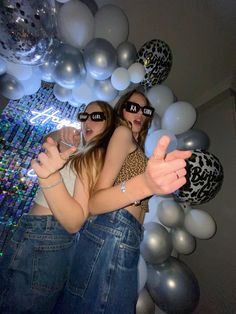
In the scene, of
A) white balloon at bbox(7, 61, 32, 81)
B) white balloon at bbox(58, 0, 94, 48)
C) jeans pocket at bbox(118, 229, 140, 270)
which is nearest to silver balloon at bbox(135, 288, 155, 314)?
jeans pocket at bbox(118, 229, 140, 270)

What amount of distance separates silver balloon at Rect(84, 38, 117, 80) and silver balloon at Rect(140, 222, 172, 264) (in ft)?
5.22

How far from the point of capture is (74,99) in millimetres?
2482

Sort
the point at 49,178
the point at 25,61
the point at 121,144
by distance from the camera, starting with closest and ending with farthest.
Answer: the point at 49,178 < the point at 121,144 < the point at 25,61

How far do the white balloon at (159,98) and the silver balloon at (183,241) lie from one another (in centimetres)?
134

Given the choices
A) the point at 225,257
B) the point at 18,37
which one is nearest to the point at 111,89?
the point at 18,37

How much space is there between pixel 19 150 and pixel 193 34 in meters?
2.63

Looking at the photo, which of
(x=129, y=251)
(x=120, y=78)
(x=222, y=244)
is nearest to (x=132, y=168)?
(x=129, y=251)

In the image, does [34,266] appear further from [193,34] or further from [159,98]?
[193,34]

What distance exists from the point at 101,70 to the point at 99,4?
1.11 meters

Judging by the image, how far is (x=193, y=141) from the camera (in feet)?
7.66

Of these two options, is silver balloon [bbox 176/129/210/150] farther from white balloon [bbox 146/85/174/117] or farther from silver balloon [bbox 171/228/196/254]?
silver balloon [bbox 171/228/196/254]

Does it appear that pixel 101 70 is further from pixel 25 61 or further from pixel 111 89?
pixel 25 61

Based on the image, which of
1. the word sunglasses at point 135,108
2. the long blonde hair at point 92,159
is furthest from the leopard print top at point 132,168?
the word sunglasses at point 135,108

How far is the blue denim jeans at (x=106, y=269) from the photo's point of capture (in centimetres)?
86
